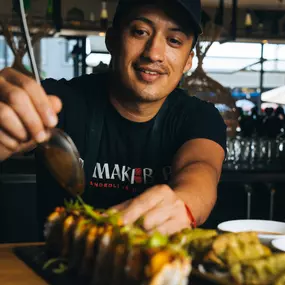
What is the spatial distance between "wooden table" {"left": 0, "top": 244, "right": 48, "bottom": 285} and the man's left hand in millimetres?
260

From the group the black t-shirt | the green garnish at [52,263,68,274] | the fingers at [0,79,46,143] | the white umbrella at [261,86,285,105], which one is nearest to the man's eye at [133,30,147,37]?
the black t-shirt

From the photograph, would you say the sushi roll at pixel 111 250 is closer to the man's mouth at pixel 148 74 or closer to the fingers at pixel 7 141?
the fingers at pixel 7 141

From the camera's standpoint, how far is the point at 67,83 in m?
2.30

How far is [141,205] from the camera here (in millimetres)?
1357

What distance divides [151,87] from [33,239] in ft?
6.20

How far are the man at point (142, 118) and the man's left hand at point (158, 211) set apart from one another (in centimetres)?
33

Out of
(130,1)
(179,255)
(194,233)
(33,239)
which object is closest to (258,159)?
(33,239)

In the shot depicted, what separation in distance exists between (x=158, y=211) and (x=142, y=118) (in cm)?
88

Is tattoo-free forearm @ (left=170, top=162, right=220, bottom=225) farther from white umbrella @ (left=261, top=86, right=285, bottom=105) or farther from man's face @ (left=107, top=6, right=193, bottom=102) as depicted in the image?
white umbrella @ (left=261, top=86, right=285, bottom=105)

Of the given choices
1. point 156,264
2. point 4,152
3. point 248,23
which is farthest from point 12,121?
point 248,23

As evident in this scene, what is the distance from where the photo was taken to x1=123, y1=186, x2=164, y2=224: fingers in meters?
1.31

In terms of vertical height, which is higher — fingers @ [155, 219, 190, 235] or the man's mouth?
the man's mouth

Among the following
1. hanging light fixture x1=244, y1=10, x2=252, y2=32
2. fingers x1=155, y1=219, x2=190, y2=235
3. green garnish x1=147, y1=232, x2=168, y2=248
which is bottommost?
fingers x1=155, y1=219, x2=190, y2=235

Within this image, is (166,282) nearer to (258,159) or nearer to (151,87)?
(151,87)
